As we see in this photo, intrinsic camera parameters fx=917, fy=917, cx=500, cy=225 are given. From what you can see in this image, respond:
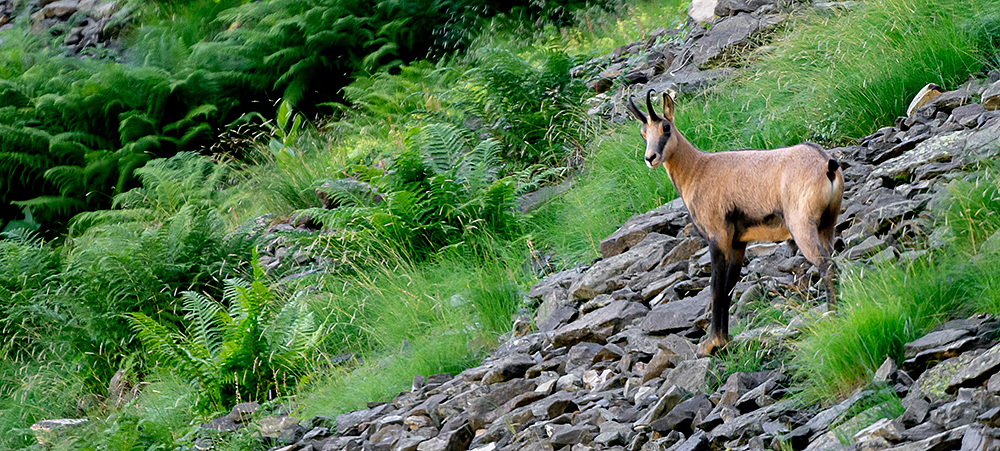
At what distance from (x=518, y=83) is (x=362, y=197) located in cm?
211

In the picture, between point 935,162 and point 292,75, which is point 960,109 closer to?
point 935,162

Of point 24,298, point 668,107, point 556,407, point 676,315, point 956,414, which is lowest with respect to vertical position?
point 24,298

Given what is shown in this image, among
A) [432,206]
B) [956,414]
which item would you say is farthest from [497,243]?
[956,414]

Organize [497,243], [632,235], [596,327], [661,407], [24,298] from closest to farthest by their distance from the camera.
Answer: [661,407] < [596,327] < [632,235] < [497,243] < [24,298]

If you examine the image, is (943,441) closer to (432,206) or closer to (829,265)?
(829,265)

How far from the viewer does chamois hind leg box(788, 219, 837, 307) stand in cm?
406

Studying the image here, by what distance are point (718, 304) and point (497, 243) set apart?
3.42 metres

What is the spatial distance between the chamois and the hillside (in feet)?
1.00

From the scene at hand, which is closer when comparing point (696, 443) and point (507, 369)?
point (696, 443)

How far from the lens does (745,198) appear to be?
14.4 feet

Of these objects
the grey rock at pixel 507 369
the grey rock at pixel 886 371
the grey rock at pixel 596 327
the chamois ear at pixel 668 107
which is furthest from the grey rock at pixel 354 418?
the grey rock at pixel 886 371

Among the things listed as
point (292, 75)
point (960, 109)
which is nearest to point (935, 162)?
point (960, 109)

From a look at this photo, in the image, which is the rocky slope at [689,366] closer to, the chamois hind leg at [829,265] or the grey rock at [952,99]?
the grey rock at [952,99]

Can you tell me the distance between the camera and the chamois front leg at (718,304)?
4.39 meters
